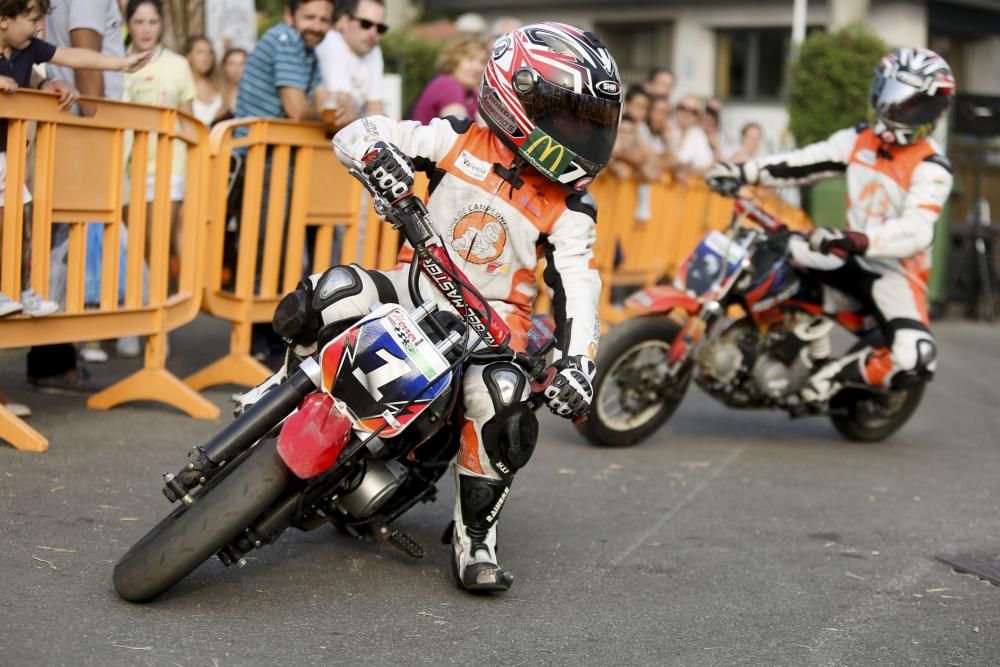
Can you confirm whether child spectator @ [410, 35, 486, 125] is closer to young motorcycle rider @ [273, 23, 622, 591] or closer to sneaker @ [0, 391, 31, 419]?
sneaker @ [0, 391, 31, 419]

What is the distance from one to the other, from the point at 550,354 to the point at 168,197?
2895 mm

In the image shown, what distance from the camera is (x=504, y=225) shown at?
4.96 m

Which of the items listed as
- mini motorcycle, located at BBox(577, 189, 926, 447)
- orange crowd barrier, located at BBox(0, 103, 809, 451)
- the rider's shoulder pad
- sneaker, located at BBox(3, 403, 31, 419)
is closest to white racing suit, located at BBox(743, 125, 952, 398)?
the rider's shoulder pad

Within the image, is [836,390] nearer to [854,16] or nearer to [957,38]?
[854,16]

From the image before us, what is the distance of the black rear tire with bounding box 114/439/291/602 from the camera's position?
13.7ft

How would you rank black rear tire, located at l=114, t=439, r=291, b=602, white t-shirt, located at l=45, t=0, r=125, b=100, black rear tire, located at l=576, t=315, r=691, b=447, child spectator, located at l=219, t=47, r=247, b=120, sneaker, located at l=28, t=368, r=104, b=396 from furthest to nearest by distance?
1. child spectator, located at l=219, t=47, r=247, b=120
2. white t-shirt, located at l=45, t=0, r=125, b=100
3. sneaker, located at l=28, t=368, r=104, b=396
4. black rear tire, located at l=576, t=315, r=691, b=447
5. black rear tire, located at l=114, t=439, r=291, b=602

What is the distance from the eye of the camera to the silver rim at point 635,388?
24.9ft

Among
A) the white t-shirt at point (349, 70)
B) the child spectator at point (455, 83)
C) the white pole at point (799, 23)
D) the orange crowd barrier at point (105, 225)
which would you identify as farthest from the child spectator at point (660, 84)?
the white pole at point (799, 23)

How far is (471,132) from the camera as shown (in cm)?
510

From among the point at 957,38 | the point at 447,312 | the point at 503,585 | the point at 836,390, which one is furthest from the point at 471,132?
the point at 957,38

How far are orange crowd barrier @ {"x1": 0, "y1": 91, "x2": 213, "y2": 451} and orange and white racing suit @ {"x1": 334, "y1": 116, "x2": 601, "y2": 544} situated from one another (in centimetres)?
205

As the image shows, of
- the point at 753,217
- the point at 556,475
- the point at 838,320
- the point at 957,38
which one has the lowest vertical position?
the point at 556,475

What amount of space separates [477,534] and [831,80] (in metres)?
23.2

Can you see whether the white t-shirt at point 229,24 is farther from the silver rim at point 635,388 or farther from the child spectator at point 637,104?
the silver rim at point 635,388
